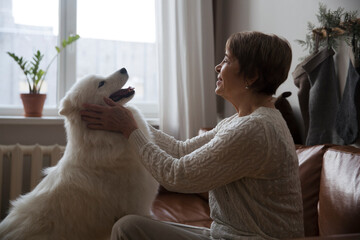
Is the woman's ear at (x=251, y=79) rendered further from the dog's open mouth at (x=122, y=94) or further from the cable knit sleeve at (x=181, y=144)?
the dog's open mouth at (x=122, y=94)

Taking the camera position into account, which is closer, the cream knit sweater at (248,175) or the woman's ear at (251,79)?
the cream knit sweater at (248,175)

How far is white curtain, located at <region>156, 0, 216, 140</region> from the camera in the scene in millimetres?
2996

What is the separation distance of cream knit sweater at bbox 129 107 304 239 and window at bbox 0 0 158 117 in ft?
7.31

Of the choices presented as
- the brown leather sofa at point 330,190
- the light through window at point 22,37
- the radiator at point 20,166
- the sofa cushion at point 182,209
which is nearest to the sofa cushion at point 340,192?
the brown leather sofa at point 330,190

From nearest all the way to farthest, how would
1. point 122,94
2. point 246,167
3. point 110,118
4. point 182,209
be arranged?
point 246,167, point 110,118, point 122,94, point 182,209

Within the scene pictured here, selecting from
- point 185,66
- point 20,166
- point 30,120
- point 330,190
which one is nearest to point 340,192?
point 330,190

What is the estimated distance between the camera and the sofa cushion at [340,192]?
1292 millimetres

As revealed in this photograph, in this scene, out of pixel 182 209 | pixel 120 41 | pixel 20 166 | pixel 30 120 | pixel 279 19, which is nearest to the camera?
pixel 182 209

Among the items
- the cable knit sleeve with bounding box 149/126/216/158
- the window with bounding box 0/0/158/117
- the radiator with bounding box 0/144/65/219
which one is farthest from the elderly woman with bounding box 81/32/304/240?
the window with bounding box 0/0/158/117

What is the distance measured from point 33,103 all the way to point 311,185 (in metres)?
2.27

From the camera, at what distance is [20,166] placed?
2.63m

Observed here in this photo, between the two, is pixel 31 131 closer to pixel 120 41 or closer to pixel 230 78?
pixel 120 41

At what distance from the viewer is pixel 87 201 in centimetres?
130

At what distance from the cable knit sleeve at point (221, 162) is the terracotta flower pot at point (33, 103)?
204 cm
